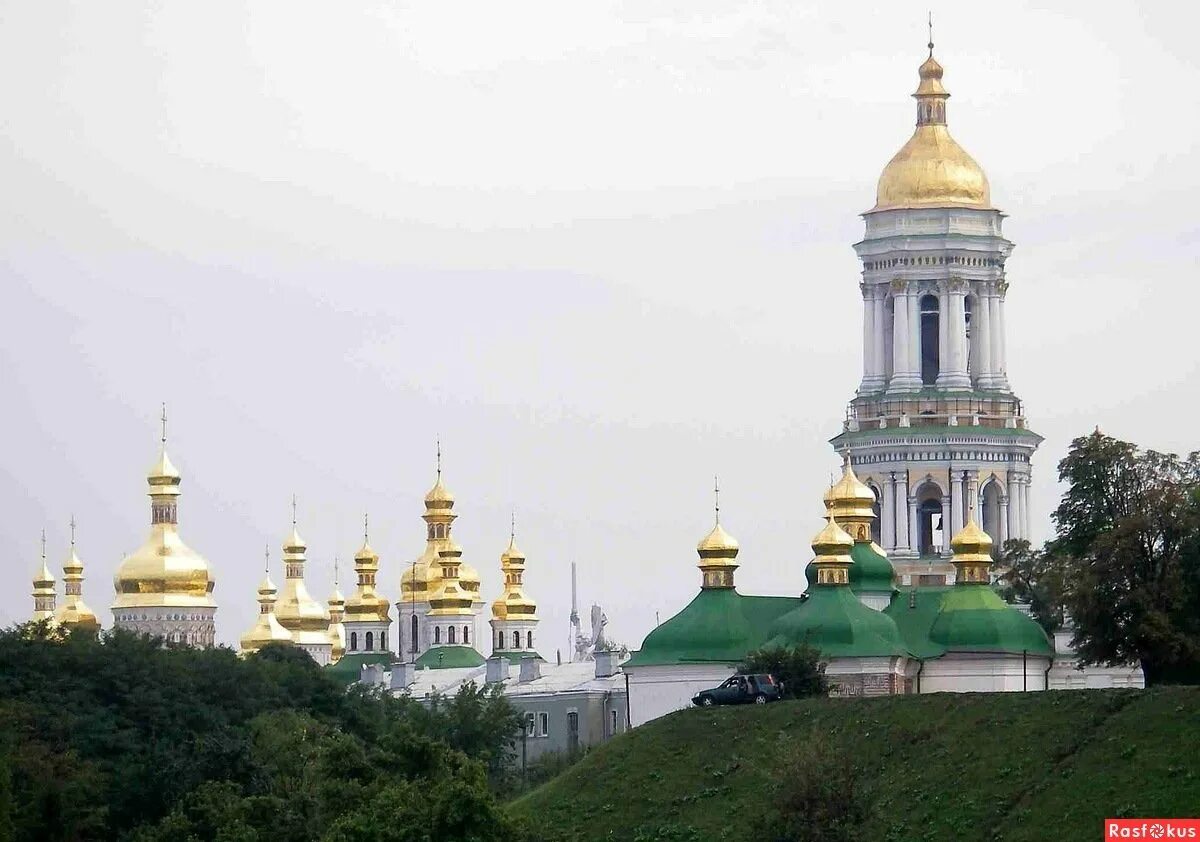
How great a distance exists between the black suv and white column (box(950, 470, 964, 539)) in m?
26.1

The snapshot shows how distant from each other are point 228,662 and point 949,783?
33106 millimetres

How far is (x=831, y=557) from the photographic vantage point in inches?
3489

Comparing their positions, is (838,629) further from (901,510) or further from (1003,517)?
(1003,517)

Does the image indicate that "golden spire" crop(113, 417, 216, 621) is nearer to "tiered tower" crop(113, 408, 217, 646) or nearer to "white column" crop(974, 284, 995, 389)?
"tiered tower" crop(113, 408, 217, 646)

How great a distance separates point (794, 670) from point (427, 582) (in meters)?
49.7

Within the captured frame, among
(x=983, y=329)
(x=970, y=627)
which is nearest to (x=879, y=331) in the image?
(x=983, y=329)

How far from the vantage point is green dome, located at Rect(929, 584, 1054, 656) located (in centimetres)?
8700

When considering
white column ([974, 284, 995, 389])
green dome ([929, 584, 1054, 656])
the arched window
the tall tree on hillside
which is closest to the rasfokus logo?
the tall tree on hillside

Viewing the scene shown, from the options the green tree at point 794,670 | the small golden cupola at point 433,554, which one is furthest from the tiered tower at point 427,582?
the green tree at point 794,670

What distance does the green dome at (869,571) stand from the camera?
301 ft

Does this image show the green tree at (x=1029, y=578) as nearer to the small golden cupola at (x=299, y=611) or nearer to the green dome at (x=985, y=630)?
the green dome at (x=985, y=630)

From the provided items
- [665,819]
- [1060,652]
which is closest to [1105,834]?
[665,819]

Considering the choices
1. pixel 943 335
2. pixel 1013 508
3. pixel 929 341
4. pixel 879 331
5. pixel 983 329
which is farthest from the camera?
pixel 929 341

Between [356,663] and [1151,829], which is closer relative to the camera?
[1151,829]
